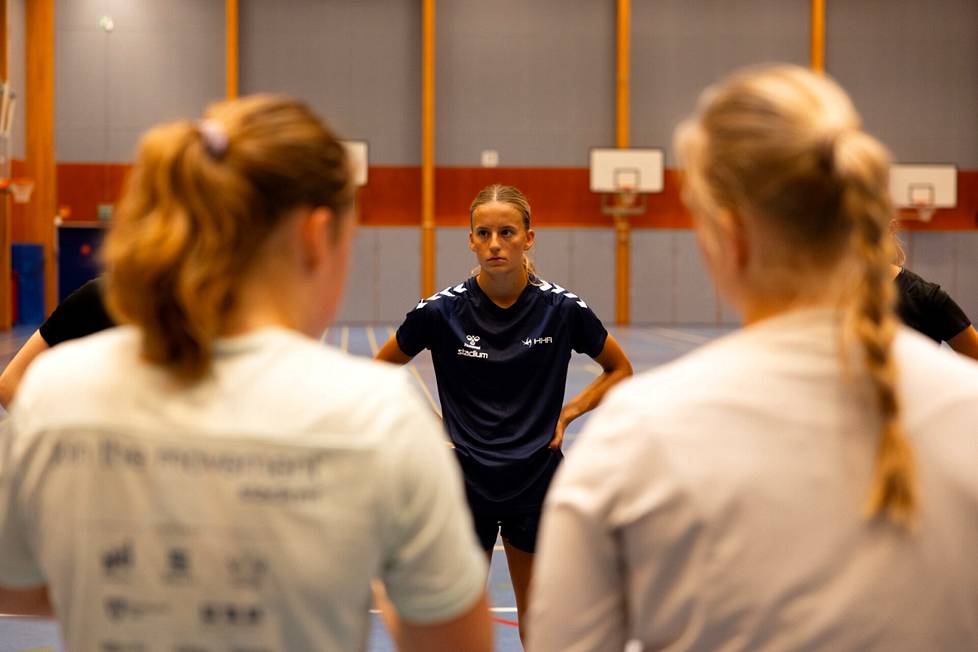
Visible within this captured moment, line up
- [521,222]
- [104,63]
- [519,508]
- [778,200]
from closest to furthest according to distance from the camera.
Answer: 1. [778,200]
2. [519,508]
3. [521,222]
4. [104,63]

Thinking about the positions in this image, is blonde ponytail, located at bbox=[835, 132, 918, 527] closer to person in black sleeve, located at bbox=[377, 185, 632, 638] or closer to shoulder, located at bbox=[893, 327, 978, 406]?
shoulder, located at bbox=[893, 327, 978, 406]

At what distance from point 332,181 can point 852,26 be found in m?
22.5

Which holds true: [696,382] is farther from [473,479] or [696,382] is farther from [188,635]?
[473,479]

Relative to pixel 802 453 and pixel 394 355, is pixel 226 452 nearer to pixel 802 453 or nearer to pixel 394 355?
pixel 802 453

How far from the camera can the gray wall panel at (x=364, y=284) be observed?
21938 millimetres

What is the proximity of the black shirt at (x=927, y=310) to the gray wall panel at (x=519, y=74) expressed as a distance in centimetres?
1780

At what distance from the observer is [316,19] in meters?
21.5

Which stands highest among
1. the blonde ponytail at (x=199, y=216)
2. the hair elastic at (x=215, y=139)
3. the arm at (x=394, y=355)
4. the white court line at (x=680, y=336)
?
the hair elastic at (x=215, y=139)

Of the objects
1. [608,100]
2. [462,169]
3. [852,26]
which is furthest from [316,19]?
[852,26]

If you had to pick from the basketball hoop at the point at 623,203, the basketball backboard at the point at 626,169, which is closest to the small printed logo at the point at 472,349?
the basketball backboard at the point at 626,169

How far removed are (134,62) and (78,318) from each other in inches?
748

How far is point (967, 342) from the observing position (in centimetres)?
433

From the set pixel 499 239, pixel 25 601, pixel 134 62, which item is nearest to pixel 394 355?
pixel 499 239

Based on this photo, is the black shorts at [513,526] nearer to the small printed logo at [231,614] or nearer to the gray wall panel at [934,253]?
the small printed logo at [231,614]
